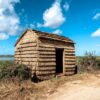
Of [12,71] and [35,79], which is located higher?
[12,71]

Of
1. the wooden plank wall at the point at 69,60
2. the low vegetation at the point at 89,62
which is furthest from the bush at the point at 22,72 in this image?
the low vegetation at the point at 89,62

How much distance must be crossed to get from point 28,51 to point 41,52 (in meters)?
1.26

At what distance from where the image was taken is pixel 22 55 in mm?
16922

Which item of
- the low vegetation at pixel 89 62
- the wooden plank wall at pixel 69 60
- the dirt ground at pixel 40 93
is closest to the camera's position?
the dirt ground at pixel 40 93

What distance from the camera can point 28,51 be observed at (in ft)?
52.7

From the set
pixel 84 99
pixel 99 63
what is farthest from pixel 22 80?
pixel 99 63

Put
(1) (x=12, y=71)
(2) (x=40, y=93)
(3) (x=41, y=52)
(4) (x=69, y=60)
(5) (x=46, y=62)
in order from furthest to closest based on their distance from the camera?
1. (4) (x=69, y=60)
2. (5) (x=46, y=62)
3. (3) (x=41, y=52)
4. (1) (x=12, y=71)
5. (2) (x=40, y=93)

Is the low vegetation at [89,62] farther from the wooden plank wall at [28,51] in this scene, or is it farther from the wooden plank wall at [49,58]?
the wooden plank wall at [28,51]

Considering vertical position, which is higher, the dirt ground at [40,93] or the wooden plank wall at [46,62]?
the wooden plank wall at [46,62]

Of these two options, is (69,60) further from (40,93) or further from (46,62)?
(40,93)

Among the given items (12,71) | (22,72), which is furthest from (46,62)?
(12,71)

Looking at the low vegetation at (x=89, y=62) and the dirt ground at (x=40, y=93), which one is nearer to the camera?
the dirt ground at (x=40, y=93)

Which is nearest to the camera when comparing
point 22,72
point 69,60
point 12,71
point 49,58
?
point 12,71

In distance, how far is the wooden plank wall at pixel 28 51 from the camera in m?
15.4
